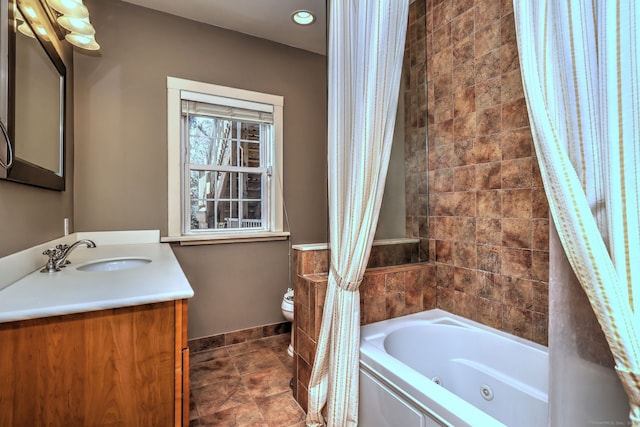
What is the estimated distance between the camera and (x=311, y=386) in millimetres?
1479

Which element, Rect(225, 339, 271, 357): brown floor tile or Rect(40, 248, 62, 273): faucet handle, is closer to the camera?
Rect(40, 248, 62, 273): faucet handle

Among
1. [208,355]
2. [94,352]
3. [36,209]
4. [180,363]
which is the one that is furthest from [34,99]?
[208,355]

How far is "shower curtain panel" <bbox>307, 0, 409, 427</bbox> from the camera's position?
1278mm

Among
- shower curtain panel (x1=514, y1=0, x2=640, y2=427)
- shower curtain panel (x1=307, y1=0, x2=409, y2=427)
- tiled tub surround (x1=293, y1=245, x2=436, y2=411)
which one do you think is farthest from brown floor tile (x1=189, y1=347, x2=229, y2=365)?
shower curtain panel (x1=514, y1=0, x2=640, y2=427)

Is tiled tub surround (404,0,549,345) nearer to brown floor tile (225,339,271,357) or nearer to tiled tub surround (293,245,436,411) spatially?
tiled tub surround (293,245,436,411)

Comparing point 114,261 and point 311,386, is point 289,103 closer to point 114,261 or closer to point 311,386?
point 114,261

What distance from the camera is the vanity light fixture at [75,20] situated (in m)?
1.53

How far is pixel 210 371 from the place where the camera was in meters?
2.11

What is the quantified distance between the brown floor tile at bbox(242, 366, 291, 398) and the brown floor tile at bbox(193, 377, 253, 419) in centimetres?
4

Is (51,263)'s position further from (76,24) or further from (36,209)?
(76,24)

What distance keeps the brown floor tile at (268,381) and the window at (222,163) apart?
3.56 ft

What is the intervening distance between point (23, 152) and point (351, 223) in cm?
149

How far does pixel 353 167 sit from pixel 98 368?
1206 mm

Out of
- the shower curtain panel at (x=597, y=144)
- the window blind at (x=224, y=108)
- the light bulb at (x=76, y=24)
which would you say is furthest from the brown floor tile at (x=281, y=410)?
the light bulb at (x=76, y=24)
